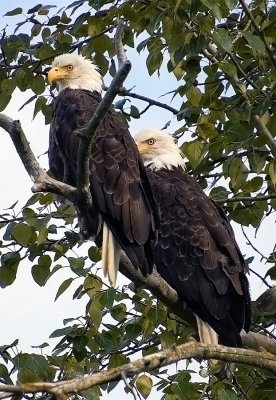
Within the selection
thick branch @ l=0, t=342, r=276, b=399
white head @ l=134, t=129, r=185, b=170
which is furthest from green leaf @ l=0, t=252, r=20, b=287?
thick branch @ l=0, t=342, r=276, b=399

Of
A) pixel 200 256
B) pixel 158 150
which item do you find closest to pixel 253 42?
pixel 200 256

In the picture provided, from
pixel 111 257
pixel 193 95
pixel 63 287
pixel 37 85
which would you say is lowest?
pixel 111 257

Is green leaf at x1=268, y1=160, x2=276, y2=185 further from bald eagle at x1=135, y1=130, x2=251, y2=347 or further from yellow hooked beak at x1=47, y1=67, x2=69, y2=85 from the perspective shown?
yellow hooked beak at x1=47, y1=67, x2=69, y2=85

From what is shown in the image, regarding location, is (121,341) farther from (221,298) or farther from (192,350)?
(192,350)

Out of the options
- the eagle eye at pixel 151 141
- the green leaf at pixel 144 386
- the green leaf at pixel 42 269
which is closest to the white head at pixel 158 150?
the eagle eye at pixel 151 141

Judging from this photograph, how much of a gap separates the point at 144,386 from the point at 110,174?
1109mm

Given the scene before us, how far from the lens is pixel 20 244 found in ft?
16.4

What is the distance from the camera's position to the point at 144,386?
471 cm

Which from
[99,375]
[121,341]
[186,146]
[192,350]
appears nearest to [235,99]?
[186,146]

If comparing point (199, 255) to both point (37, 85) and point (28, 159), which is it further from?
point (28, 159)

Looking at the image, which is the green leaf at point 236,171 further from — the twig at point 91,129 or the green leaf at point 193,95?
the twig at point 91,129

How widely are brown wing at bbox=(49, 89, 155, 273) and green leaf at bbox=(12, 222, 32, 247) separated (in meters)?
0.36

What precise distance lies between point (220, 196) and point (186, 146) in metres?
0.33

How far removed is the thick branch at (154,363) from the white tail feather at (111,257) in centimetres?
121
